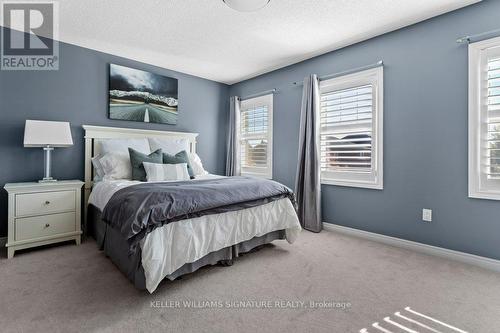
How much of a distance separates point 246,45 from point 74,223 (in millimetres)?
2930

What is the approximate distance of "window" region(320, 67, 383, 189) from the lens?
2.95 meters

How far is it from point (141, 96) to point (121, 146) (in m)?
0.93

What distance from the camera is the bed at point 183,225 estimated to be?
1.70 m

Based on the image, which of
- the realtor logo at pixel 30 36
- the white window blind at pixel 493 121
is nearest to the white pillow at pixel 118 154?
the realtor logo at pixel 30 36

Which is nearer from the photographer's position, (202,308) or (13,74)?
(202,308)

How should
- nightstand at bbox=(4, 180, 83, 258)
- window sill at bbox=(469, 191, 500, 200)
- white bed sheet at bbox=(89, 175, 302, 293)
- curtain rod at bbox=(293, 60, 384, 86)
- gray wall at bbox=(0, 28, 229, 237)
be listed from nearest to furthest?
1. white bed sheet at bbox=(89, 175, 302, 293)
2. window sill at bbox=(469, 191, 500, 200)
3. nightstand at bbox=(4, 180, 83, 258)
4. gray wall at bbox=(0, 28, 229, 237)
5. curtain rod at bbox=(293, 60, 384, 86)

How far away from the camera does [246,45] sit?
320 cm

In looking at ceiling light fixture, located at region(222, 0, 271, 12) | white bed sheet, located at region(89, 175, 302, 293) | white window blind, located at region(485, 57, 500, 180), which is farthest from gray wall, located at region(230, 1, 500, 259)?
ceiling light fixture, located at region(222, 0, 271, 12)

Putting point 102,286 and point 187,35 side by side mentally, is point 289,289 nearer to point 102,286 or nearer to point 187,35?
point 102,286

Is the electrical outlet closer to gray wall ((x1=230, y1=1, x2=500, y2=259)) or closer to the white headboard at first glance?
gray wall ((x1=230, y1=1, x2=500, y2=259))

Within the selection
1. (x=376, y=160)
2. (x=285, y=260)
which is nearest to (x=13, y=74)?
(x=285, y=260)

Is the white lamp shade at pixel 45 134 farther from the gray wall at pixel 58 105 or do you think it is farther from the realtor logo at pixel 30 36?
the realtor logo at pixel 30 36

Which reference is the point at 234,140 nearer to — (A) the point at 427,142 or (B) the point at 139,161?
(B) the point at 139,161

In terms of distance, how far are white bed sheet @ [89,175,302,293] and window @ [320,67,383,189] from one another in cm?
106
